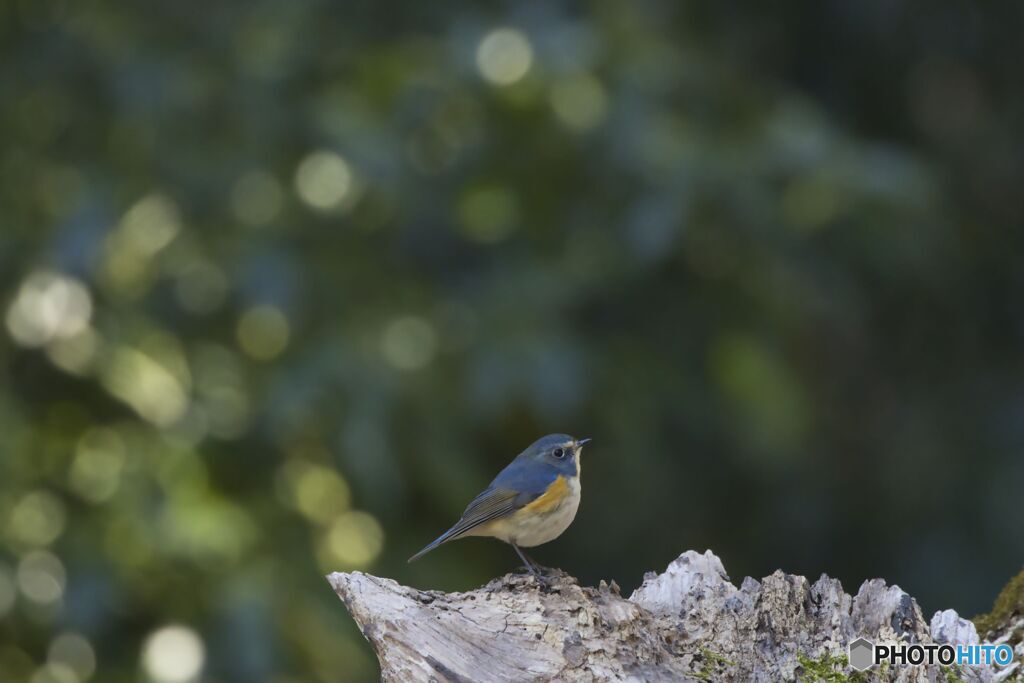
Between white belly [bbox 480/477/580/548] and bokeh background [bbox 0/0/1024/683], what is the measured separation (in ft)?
6.95

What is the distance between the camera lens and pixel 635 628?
132 inches

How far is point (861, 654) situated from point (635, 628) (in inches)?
19.2

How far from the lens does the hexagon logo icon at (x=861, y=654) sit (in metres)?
3.31

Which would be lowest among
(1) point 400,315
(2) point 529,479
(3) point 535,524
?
(3) point 535,524

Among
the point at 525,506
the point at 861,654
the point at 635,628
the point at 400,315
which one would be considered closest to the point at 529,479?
the point at 525,506

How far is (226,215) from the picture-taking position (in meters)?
6.81

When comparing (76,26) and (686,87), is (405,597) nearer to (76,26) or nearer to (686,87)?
(686,87)

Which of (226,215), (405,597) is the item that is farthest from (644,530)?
(405,597)

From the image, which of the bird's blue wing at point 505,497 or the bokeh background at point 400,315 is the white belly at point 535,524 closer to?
the bird's blue wing at point 505,497

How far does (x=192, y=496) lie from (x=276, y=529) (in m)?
0.38

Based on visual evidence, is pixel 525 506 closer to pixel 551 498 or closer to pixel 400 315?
pixel 551 498

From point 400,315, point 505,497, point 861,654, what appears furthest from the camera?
point 400,315

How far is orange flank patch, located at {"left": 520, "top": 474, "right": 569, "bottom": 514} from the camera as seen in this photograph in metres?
4.01

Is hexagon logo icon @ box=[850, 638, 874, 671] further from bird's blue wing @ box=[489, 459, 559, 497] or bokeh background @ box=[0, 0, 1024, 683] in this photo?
bokeh background @ box=[0, 0, 1024, 683]
